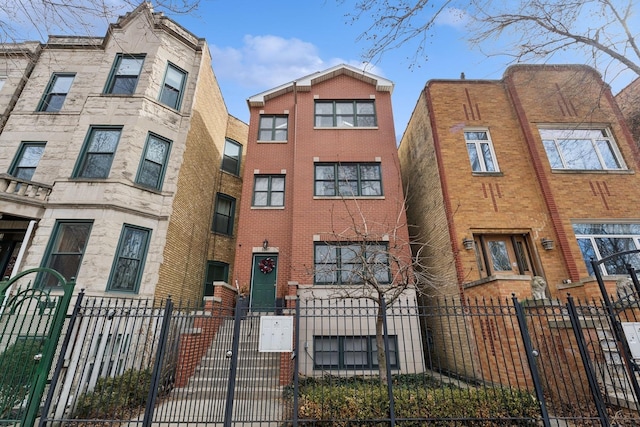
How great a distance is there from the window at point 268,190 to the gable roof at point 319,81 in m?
3.96

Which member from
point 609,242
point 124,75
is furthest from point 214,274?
point 609,242

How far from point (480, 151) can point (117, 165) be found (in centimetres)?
1339

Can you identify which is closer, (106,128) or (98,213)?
(98,213)

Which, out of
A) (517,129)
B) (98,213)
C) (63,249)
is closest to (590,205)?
(517,129)

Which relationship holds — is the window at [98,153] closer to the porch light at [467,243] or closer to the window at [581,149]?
the porch light at [467,243]

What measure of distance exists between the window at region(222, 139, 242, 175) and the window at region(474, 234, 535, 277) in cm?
1220

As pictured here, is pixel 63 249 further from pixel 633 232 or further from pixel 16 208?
pixel 633 232

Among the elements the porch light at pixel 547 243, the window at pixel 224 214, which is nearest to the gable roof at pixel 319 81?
the window at pixel 224 214

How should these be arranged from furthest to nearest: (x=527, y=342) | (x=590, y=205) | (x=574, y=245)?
(x=590, y=205), (x=574, y=245), (x=527, y=342)

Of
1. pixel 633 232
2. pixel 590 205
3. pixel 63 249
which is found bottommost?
pixel 63 249

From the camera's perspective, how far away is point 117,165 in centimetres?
991

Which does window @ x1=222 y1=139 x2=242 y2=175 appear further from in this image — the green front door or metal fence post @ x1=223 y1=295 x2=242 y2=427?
metal fence post @ x1=223 y1=295 x2=242 y2=427

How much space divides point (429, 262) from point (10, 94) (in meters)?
18.7

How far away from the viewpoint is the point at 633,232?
9883 mm
